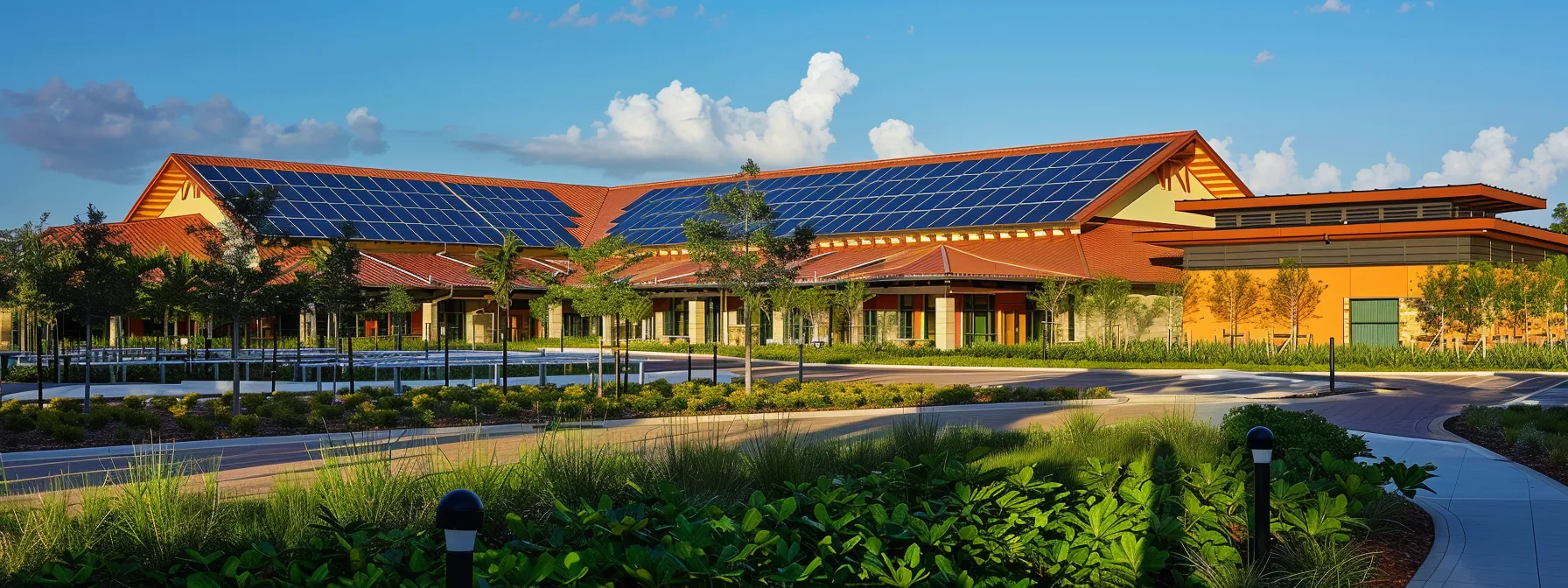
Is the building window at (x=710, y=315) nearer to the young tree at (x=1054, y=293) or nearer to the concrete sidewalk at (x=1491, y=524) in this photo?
the young tree at (x=1054, y=293)

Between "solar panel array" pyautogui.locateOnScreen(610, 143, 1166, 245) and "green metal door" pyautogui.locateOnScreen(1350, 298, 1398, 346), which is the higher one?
"solar panel array" pyautogui.locateOnScreen(610, 143, 1166, 245)

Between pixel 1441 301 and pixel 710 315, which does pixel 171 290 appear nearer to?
pixel 710 315

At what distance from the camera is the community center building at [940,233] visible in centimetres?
4141

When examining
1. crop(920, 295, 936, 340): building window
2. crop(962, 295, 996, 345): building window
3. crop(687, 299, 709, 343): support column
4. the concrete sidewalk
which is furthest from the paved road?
crop(687, 299, 709, 343): support column

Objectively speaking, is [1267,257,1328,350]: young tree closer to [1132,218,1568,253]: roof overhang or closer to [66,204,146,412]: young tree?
[1132,218,1568,253]: roof overhang

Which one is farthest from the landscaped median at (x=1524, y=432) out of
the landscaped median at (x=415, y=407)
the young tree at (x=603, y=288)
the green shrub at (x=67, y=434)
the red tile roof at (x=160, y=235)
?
the red tile roof at (x=160, y=235)

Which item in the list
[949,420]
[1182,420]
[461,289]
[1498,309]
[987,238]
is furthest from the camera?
[461,289]

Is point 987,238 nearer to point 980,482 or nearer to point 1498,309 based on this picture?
point 1498,309

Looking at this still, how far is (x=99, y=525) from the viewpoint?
664 cm

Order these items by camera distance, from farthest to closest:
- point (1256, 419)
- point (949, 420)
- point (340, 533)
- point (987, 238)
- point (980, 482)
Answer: point (987, 238)
point (949, 420)
point (1256, 419)
point (980, 482)
point (340, 533)

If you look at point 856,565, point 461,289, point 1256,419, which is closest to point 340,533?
point 856,565

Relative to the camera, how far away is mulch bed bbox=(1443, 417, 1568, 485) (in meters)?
12.1

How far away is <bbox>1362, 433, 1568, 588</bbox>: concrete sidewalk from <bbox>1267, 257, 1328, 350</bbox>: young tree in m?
28.5

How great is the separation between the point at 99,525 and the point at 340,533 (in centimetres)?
147
